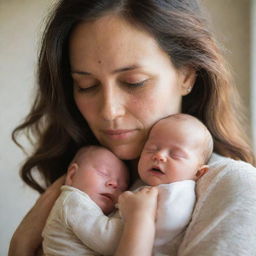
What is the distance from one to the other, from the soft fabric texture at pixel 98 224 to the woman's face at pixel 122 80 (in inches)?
9.4

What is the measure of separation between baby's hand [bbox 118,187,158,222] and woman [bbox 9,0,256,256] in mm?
115

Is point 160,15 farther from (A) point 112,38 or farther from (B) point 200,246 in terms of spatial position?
(B) point 200,246

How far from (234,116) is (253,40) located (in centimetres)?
94

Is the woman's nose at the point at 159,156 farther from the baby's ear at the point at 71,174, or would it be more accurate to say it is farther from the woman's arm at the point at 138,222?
the baby's ear at the point at 71,174

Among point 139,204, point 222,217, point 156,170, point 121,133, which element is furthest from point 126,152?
point 222,217

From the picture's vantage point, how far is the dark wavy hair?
1280 millimetres

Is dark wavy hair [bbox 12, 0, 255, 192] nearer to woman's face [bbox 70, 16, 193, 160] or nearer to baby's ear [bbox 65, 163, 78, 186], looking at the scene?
woman's face [bbox 70, 16, 193, 160]

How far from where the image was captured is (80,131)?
1583 millimetres

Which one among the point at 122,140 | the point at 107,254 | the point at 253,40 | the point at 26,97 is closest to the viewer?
the point at 107,254

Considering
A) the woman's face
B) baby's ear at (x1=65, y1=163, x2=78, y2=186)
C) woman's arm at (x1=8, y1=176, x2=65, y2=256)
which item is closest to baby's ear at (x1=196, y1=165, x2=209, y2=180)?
the woman's face

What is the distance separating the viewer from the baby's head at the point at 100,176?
1.23m

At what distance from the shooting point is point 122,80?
48.7 inches

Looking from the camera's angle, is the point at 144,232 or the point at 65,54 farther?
the point at 65,54

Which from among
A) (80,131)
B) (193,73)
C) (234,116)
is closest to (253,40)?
(234,116)
